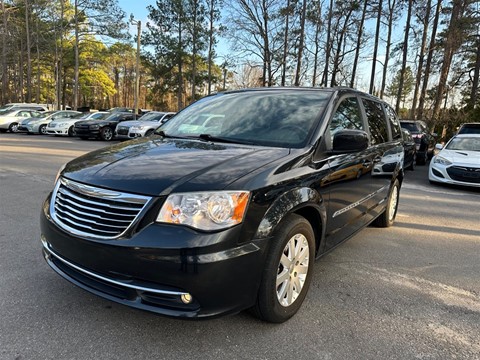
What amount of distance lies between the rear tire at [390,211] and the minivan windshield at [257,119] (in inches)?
88.0

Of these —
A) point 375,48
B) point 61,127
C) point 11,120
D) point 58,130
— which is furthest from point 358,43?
point 11,120

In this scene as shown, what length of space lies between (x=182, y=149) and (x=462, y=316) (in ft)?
8.41

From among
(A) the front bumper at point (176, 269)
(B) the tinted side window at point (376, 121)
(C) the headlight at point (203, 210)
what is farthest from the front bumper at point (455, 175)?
(C) the headlight at point (203, 210)

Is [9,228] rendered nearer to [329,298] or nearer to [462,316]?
[329,298]

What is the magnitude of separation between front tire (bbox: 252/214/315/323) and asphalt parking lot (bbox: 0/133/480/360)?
0.13m

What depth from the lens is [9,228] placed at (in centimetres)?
442

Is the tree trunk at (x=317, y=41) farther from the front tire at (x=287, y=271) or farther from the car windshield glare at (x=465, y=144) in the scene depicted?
the front tire at (x=287, y=271)

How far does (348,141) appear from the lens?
9.59ft

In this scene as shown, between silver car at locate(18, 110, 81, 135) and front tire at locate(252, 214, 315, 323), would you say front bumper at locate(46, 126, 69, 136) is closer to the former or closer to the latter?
silver car at locate(18, 110, 81, 135)

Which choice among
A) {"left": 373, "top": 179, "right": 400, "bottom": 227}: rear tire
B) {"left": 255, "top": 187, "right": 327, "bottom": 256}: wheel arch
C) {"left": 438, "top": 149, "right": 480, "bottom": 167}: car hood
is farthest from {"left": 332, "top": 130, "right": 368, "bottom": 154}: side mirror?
{"left": 438, "top": 149, "right": 480, "bottom": 167}: car hood

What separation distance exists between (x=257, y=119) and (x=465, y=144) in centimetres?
840

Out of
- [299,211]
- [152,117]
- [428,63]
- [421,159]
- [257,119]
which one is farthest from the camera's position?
[428,63]

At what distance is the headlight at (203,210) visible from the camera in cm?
212

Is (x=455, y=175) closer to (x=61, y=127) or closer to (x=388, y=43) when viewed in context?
(x=61, y=127)
